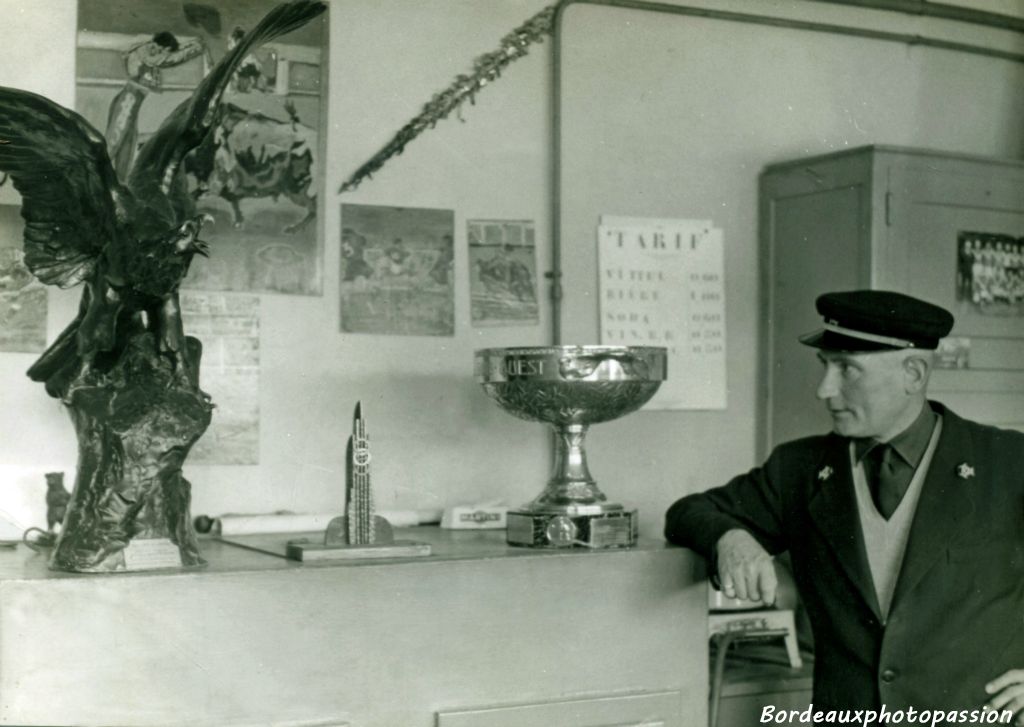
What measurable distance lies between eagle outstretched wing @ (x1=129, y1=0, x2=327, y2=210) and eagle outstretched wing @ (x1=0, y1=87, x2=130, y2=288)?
3.3 inches

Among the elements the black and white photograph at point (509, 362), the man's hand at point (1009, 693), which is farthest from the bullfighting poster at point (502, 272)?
the man's hand at point (1009, 693)

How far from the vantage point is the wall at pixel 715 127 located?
10.5 ft

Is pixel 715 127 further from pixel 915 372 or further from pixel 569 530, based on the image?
pixel 569 530

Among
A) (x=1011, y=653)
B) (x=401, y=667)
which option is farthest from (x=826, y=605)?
(x=401, y=667)

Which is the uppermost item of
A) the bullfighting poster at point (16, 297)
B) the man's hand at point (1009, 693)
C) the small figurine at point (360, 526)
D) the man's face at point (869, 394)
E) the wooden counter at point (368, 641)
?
the bullfighting poster at point (16, 297)

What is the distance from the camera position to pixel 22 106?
1.99m

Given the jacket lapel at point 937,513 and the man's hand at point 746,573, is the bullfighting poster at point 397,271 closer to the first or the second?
the man's hand at point 746,573

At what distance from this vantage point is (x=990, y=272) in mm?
3238

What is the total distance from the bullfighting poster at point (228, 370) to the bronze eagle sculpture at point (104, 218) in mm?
547

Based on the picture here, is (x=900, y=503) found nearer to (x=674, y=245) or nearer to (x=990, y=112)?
(x=674, y=245)

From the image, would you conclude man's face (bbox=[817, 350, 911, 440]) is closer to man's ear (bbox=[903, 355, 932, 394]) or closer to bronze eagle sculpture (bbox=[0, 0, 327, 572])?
man's ear (bbox=[903, 355, 932, 394])

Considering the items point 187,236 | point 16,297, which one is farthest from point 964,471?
point 16,297

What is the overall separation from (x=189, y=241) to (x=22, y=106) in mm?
327

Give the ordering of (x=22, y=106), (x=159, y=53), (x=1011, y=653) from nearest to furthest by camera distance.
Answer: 1. (x=22, y=106)
2. (x=1011, y=653)
3. (x=159, y=53)
